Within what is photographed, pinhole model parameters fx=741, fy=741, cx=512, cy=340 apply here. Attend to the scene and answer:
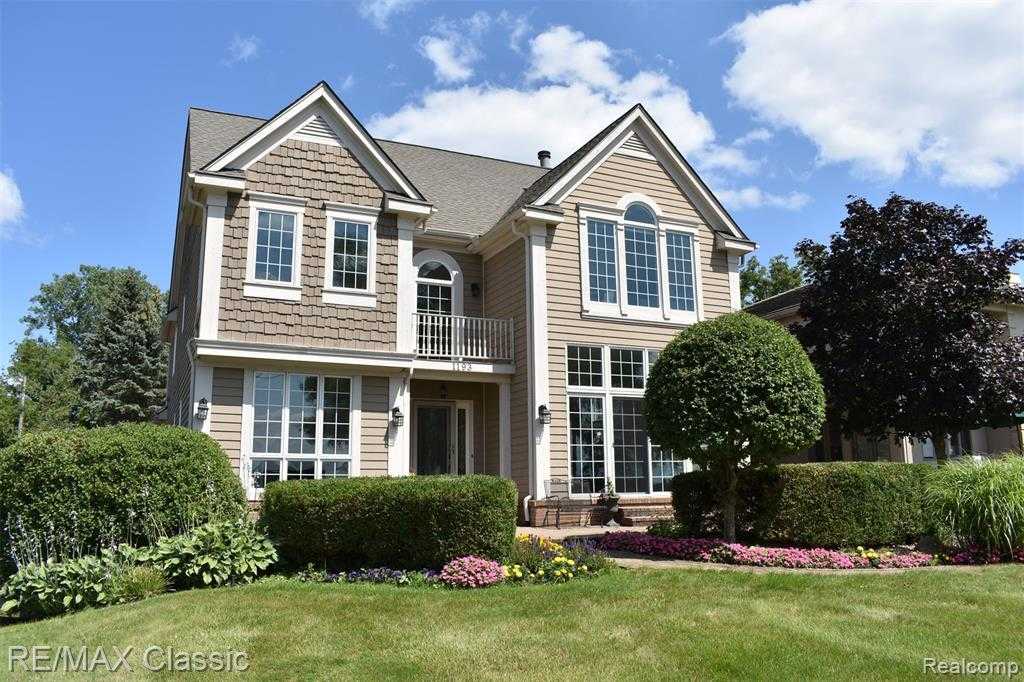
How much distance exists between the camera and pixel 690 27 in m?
12.4

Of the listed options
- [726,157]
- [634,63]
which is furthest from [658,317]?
[634,63]

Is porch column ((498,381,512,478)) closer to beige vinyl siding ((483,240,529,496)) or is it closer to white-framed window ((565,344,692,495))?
beige vinyl siding ((483,240,529,496))

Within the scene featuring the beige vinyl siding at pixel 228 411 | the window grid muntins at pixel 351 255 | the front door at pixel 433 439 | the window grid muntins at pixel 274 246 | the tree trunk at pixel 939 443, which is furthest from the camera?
the front door at pixel 433 439

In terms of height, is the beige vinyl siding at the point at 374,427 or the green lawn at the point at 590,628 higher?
the beige vinyl siding at the point at 374,427

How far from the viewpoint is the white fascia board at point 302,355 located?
12.3 m

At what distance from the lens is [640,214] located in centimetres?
1653

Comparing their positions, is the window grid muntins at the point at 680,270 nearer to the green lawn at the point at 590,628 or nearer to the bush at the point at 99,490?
the green lawn at the point at 590,628

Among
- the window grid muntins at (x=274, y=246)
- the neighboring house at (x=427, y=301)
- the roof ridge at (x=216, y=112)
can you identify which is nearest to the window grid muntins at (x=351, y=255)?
the neighboring house at (x=427, y=301)

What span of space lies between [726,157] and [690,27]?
4.37 metres

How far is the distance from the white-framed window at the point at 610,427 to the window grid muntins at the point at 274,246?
18.9 ft

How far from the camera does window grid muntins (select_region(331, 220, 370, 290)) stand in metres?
13.6

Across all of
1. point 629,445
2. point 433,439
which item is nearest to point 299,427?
point 433,439

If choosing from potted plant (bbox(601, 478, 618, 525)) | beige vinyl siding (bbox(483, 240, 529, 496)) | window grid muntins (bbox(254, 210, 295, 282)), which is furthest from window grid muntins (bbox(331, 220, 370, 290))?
potted plant (bbox(601, 478, 618, 525))

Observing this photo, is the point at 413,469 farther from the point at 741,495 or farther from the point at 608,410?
the point at 741,495
